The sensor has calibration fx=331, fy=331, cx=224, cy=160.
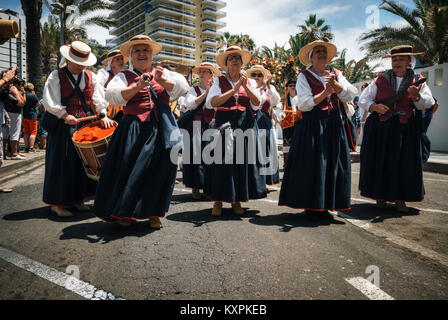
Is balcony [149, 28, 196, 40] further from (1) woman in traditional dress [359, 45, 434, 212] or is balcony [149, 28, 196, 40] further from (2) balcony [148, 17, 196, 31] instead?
(1) woman in traditional dress [359, 45, 434, 212]

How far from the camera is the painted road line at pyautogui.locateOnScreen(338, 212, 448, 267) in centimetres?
312

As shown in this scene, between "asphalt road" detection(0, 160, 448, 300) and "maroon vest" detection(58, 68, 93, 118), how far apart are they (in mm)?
1485

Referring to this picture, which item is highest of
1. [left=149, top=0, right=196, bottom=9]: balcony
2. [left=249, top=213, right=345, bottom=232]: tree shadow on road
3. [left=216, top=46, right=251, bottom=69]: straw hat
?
[left=149, top=0, right=196, bottom=9]: balcony

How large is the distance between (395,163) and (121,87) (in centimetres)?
407

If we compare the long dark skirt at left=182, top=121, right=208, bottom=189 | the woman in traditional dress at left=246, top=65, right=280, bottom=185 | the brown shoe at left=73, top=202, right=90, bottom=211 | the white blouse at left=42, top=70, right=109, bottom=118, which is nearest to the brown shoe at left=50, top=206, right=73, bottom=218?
the brown shoe at left=73, top=202, right=90, bottom=211

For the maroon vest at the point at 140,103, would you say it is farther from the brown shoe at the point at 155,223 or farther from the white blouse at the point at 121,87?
the brown shoe at the point at 155,223

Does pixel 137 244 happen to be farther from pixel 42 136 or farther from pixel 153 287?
pixel 42 136

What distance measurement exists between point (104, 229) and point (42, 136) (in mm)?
11456

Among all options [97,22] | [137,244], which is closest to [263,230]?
[137,244]

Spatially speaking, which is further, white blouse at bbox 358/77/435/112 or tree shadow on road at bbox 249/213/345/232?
white blouse at bbox 358/77/435/112

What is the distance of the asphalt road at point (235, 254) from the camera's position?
97.7 inches

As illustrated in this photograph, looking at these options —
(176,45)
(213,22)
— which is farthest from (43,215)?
(213,22)

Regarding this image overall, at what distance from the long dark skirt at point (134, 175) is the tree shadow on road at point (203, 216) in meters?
0.66

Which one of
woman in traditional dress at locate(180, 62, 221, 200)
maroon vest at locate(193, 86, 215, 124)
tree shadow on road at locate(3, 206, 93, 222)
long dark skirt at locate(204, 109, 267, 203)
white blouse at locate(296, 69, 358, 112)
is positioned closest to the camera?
white blouse at locate(296, 69, 358, 112)
